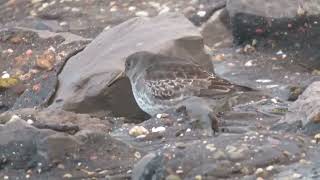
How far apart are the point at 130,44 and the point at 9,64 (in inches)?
92.0

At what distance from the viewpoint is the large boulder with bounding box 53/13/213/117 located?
9.77 m

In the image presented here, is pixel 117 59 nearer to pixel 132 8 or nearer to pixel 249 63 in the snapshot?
pixel 249 63

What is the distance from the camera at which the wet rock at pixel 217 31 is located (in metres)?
12.9

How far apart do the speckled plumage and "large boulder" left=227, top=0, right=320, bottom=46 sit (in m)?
2.37

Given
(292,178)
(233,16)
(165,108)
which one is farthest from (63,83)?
(292,178)

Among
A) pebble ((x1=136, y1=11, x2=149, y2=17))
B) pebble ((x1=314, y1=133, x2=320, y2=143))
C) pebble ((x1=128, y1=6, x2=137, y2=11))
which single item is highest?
pebble ((x1=314, y1=133, x2=320, y2=143))

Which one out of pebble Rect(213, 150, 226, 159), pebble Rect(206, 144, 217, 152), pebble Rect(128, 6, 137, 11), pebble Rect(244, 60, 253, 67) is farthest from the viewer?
pebble Rect(128, 6, 137, 11)

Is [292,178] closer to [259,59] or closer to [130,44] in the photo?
[130,44]

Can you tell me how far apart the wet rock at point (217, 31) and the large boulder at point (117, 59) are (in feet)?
6.44

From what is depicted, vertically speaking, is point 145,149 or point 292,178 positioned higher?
point 292,178

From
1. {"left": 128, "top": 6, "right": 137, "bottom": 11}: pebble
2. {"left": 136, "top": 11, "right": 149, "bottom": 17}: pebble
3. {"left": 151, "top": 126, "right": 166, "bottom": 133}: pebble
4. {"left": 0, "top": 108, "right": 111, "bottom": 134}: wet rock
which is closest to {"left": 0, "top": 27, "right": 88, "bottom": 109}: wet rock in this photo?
{"left": 0, "top": 108, "right": 111, "bottom": 134}: wet rock

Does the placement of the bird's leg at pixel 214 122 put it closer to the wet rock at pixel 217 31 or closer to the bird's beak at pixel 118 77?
the bird's beak at pixel 118 77

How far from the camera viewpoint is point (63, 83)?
10.4 m

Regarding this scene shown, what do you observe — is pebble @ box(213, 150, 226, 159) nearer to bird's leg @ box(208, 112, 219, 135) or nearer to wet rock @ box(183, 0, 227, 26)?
bird's leg @ box(208, 112, 219, 135)
